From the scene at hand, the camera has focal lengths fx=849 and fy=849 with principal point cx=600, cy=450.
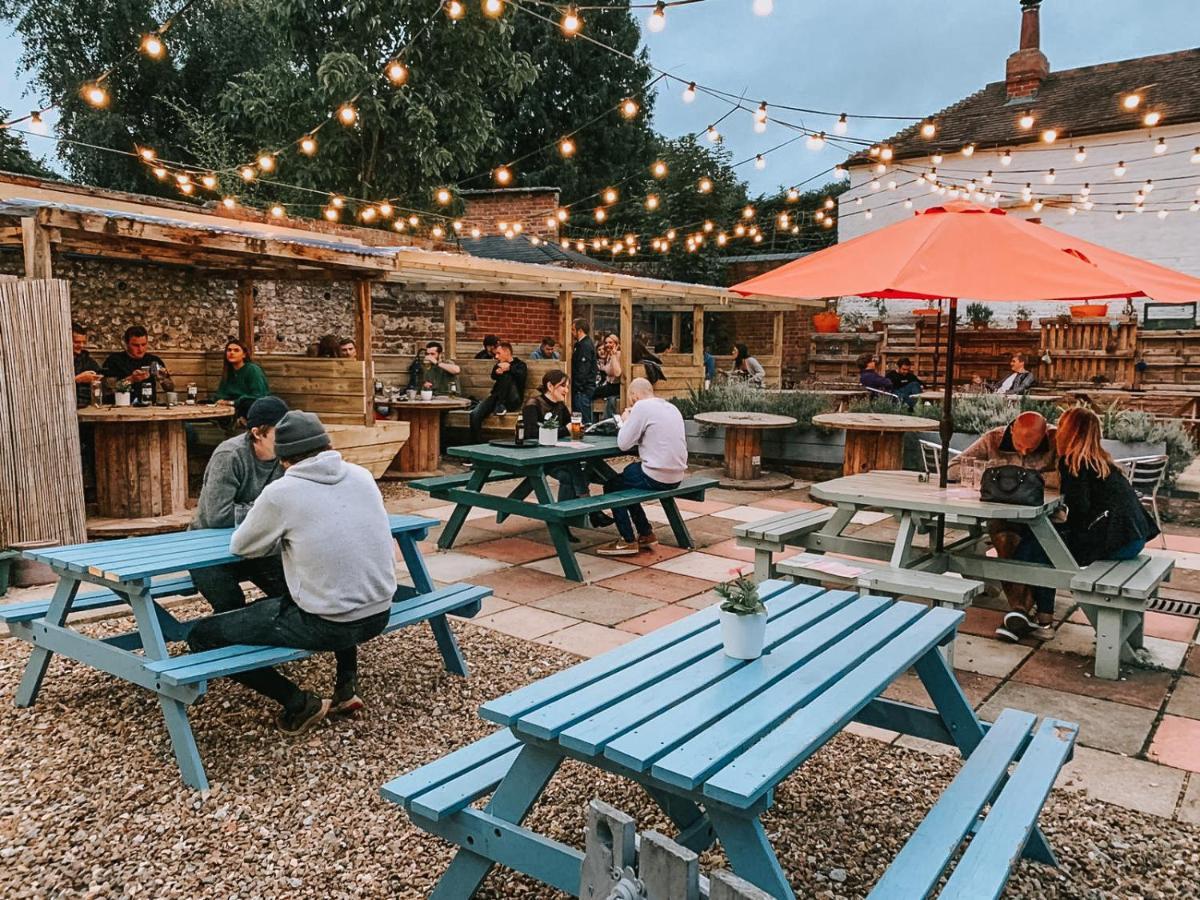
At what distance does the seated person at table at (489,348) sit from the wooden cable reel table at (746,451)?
3402 millimetres

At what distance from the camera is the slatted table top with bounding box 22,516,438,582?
3.00 meters

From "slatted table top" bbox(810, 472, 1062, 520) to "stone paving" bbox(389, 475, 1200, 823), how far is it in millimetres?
695

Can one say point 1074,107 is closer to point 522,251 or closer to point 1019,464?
point 522,251

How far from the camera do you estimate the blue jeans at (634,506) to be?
19.7 ft

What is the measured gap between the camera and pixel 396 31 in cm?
1656

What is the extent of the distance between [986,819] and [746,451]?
6934 mm

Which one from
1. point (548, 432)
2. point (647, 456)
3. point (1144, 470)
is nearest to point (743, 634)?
point (647, 456)

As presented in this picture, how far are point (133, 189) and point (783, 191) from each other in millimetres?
16560

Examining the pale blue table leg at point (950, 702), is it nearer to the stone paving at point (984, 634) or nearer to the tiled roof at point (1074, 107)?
the stone paving at point (984, 634)

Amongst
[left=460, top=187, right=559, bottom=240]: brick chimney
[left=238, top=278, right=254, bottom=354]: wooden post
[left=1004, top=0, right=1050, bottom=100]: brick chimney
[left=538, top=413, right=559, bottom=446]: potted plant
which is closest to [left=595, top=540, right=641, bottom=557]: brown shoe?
[left=538, top=413, right=559, bottom=446]: potted plant

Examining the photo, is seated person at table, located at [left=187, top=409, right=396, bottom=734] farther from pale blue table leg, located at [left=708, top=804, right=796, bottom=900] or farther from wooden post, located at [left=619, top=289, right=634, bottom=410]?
wooden post, located at [left=619, top=289, right=634, bottom=410]

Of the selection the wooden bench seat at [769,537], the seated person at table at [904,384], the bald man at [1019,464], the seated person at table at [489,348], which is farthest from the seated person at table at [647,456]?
the seated person at table at [904,384]

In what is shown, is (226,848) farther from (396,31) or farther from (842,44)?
(842,44)

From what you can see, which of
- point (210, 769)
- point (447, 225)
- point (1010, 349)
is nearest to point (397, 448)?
point (210, 769)
